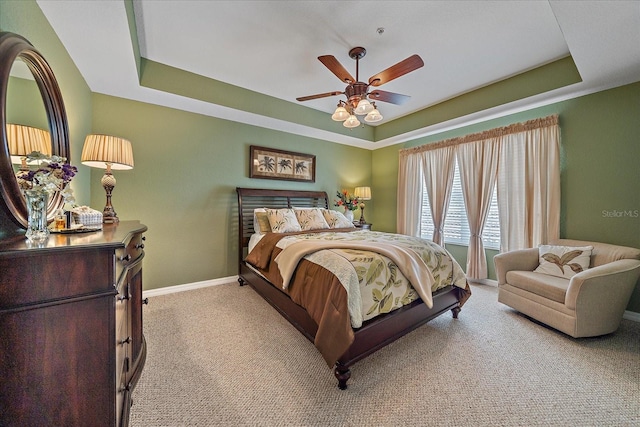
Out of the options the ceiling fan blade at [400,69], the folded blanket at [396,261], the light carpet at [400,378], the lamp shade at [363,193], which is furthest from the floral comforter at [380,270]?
the lamp shade at [363,193]

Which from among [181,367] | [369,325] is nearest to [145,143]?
[181,367]

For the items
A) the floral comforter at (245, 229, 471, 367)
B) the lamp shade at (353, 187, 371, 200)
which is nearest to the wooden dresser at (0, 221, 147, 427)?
the floral comforter at (245, 229, 471, 367)

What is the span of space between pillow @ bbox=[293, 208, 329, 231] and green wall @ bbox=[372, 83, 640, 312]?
10.6ft

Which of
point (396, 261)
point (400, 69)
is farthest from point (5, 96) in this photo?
point (400, 69)

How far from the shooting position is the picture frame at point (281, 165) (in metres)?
4.01

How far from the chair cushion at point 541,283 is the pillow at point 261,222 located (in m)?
3.14

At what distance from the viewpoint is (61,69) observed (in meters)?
2.00

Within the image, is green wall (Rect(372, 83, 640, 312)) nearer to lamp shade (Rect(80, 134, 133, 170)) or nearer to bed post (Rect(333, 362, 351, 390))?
bed post (Rect(333, 362, 351, 390))

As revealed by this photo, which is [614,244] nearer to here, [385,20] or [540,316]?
[540,316]

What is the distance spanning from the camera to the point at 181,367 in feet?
5.98

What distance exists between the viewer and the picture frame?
401 centimetres

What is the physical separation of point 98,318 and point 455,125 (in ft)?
15.9

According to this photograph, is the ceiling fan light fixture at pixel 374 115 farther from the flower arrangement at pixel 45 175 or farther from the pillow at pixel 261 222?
the flower arrangement at pixel 45 175

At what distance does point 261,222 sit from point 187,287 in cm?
141
